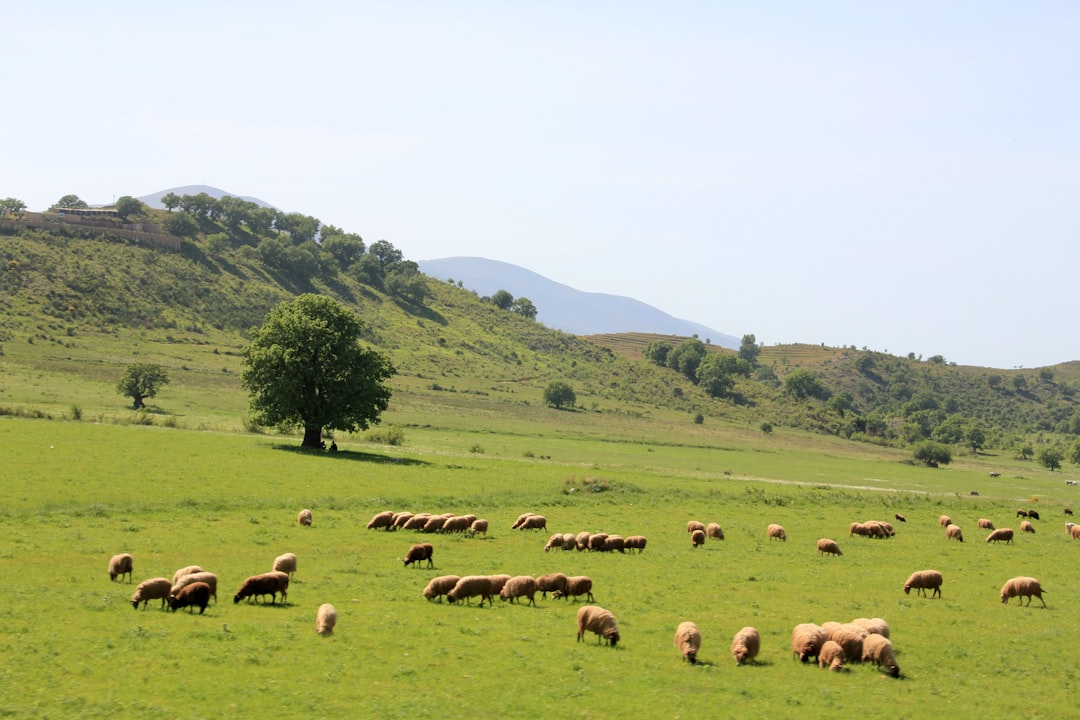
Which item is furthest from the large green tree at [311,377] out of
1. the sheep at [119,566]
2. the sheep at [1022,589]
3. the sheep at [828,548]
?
the sheep at [1022,589]

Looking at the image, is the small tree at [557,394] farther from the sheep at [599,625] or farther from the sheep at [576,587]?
the sheep at [599,625]

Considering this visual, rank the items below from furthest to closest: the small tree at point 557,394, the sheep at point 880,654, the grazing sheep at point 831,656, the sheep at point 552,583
Result: the small tree at point 557,394
the sheep at point 552,583
the grazing sheep at point 831,656
the sheep at point 880,654

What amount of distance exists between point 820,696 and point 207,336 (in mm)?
132627

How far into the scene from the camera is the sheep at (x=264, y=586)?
24.4 meters

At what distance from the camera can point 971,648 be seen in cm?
2369

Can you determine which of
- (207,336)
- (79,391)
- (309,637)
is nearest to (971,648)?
(309,637)

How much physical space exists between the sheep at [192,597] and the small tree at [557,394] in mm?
112765

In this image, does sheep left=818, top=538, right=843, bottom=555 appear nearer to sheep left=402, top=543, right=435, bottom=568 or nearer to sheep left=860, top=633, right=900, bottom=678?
sheep left=860, top=633, right=900, bottom=678

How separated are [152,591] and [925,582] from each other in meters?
24.5

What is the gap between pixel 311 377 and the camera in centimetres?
6322

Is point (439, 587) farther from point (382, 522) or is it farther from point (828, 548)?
point (828, 548)

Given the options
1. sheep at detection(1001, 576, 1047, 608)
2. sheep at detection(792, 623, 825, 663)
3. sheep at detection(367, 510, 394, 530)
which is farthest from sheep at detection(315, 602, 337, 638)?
sheep at detection(1001, 576, 1047, 608)

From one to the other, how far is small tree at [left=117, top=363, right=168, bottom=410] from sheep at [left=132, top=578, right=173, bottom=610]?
64.3 metres

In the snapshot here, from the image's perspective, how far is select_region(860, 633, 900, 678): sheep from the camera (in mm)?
20750
